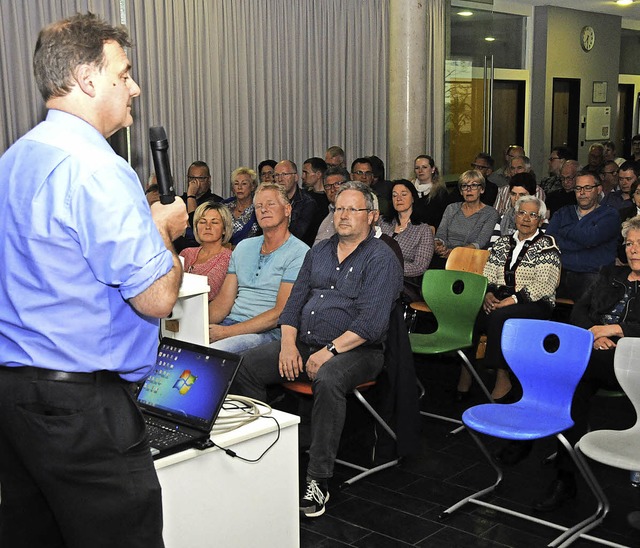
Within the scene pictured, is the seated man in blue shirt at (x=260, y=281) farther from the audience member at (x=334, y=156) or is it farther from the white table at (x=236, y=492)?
the audience member at (x=334, y=156)

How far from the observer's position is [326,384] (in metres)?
3.56

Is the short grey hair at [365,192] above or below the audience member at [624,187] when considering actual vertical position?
above

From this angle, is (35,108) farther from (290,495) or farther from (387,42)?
(290,495)

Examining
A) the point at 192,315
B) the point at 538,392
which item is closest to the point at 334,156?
the point at 538,392

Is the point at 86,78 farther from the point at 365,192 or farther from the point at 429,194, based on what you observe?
the point at 429,194

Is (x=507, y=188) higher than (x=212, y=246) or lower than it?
higher

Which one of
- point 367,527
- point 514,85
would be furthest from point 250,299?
point 514,85

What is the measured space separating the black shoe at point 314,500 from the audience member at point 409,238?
6.99ft

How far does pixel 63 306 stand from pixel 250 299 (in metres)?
2.76

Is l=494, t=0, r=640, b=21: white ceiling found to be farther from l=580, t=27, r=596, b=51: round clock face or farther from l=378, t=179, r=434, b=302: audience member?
l=378, t=179, r=434, b=302: audience member

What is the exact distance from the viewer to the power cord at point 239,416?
2.37 metres

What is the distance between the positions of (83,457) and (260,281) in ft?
9.01

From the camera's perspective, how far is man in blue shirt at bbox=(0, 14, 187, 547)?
156 centimetres

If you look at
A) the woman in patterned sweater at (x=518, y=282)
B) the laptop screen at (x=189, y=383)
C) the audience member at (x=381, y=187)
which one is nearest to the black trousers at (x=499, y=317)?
the woman in patterned sweater at (x=518, y=282)
